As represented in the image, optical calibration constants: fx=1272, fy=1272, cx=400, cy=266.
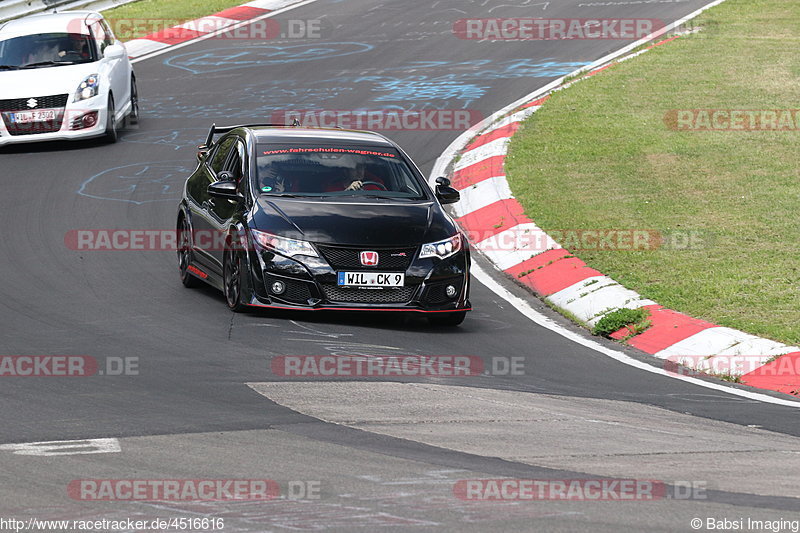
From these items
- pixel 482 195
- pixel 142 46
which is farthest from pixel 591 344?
pixel 142 46

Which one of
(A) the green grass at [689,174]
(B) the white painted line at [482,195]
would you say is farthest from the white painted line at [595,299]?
(B) the white painted line at [482,195]

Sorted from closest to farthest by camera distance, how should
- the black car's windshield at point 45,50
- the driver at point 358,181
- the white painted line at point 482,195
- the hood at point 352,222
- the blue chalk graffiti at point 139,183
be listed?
the hood at point 352,222 < the driver at point 358,181 < the white painted line at point 482,195 < the blue chalk graffiti at point 139,183 < the black car's windshield at point 45,50

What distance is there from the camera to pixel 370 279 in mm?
10266

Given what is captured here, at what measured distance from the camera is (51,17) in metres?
19.9

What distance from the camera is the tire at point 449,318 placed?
10699mm

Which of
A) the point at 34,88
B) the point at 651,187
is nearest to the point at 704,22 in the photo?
the point at 651,187

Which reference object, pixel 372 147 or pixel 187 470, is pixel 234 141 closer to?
pixel 372 147

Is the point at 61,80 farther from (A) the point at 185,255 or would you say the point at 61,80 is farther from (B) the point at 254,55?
(B) the point at 254,55

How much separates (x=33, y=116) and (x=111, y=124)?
123 cm

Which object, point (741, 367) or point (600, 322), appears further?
point (600, 322)

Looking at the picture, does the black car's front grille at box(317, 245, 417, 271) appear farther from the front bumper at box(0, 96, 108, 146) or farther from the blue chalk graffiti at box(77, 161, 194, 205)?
the front bumper at box(0, 96, 108, 146)

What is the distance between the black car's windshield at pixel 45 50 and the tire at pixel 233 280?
29.6 ft

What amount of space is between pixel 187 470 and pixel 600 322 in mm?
5504

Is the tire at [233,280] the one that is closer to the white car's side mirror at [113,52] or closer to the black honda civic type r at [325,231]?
the black honda civic type r at [325,231]
